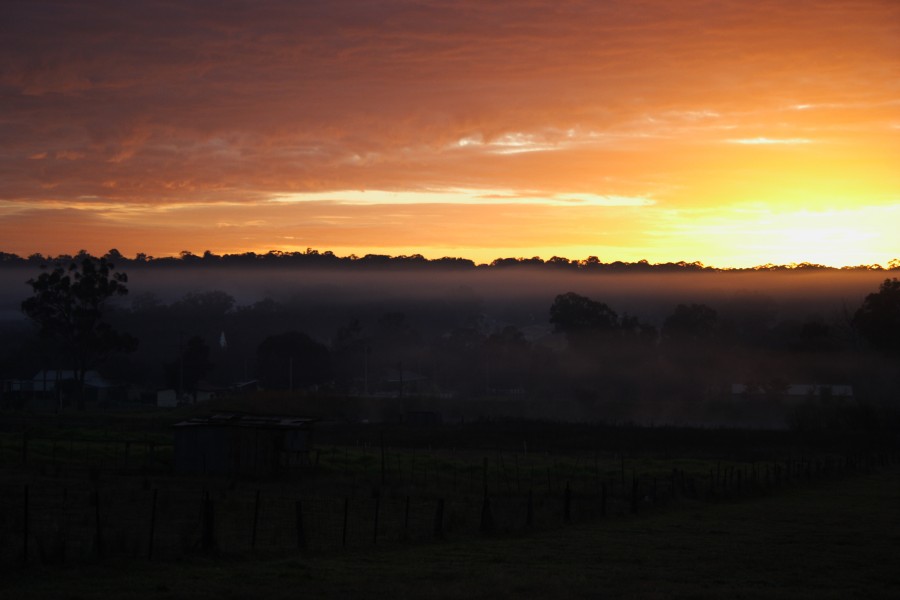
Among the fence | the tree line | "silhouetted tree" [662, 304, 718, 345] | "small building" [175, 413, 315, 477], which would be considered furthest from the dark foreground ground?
"silhouetted tree" [662, 304, 718, 345]

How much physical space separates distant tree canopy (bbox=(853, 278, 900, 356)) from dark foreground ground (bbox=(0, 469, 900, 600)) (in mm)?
84104

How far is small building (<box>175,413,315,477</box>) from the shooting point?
159 ft

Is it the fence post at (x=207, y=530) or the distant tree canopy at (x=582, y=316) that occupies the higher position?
the distant tree canopy at (x=582, y=316)

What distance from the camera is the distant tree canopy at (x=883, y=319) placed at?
106 m

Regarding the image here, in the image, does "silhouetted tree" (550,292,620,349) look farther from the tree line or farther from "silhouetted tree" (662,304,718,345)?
"silhouetted tree" (662,304,718,345)

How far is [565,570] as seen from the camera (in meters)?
19.6

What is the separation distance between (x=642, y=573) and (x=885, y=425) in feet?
241

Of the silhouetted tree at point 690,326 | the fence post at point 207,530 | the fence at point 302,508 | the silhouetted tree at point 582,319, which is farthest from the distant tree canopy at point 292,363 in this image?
the fence post at point 207,530

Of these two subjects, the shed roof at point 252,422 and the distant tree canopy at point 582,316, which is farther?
the distant tree canopy at point 582,316

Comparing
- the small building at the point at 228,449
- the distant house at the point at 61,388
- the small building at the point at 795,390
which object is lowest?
the distant house at the point at 61,388

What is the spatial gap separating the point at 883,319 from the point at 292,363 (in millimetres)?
62249

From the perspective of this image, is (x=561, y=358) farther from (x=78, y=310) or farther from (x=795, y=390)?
(x=78, y=310)

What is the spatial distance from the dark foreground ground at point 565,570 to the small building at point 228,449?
24546mm

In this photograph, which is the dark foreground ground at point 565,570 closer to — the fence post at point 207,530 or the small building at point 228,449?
the fence post at point 207,530
